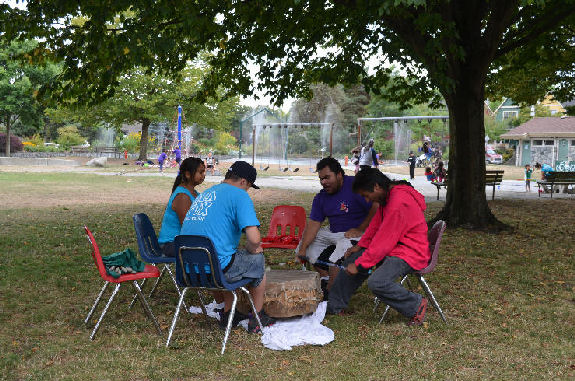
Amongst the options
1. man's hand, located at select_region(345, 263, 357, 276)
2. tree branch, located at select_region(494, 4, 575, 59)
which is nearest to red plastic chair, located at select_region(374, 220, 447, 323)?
man's hand, located at select_region(345, 263, 357, 276)

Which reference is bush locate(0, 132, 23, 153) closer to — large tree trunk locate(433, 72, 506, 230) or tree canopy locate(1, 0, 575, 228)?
tree canopy locate(1, 0, 575, 228)

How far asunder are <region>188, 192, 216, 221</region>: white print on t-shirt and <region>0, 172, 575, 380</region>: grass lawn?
1012 millimetres

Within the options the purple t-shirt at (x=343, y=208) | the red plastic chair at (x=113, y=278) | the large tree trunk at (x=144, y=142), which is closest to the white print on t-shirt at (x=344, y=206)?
the purple t-shirt at (x=343, y=208)

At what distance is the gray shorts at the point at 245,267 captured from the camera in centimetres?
542

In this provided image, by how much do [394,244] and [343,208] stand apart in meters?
1.09

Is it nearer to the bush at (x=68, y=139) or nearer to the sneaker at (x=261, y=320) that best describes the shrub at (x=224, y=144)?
the bush at (x=68, y=139)

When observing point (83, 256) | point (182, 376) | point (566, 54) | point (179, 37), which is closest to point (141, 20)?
point (179, 37)

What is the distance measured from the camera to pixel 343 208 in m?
6.82

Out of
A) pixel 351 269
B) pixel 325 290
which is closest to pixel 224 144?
pixel 325 290

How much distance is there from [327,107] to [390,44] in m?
57.6

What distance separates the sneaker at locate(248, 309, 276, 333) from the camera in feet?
18.4

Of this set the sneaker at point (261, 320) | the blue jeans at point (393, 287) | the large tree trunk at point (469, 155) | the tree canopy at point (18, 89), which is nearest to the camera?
the sneaker at point (261, 320)

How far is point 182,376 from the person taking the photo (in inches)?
180

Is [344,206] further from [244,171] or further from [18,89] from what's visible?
[18,89]
